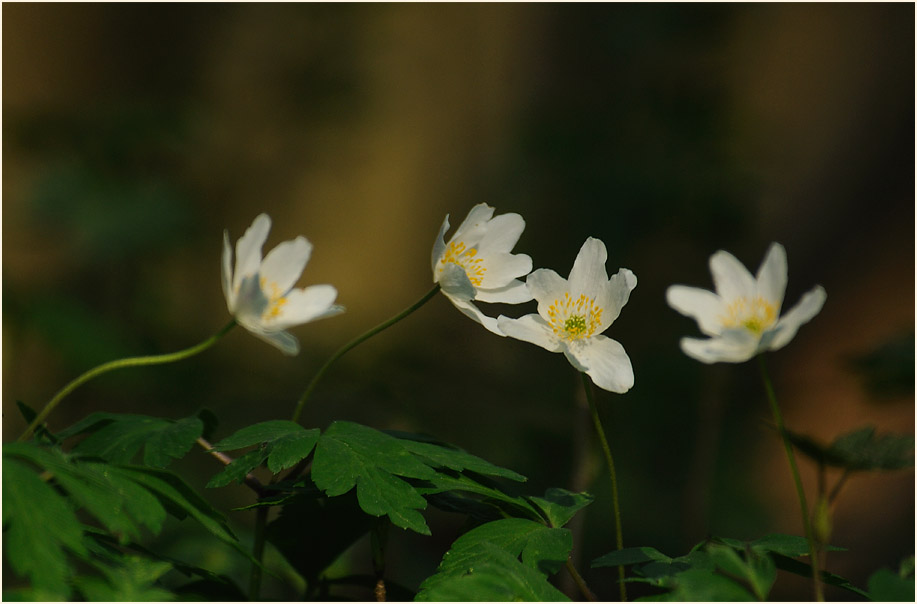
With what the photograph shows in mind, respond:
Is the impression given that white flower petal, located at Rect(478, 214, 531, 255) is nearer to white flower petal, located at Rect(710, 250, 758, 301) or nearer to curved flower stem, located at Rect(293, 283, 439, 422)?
curved flower stem, located at Rect(293, 283, 439, 422)

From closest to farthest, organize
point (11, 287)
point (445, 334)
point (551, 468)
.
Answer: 1. point (11, 287)
2. point (551, 468)
3. point (445, 334)

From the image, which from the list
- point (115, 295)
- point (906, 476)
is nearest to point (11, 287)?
point (115, 295)

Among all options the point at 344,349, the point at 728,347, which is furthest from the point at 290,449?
the point at 728,347

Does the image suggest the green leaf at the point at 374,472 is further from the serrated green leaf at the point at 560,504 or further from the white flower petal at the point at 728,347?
the white flower petal at the point at 728,347

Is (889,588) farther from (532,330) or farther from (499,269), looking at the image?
(499,269)

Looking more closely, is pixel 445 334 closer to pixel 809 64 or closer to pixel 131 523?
pixel 809 64

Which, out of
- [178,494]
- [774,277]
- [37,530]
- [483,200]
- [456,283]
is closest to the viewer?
[37,530]
